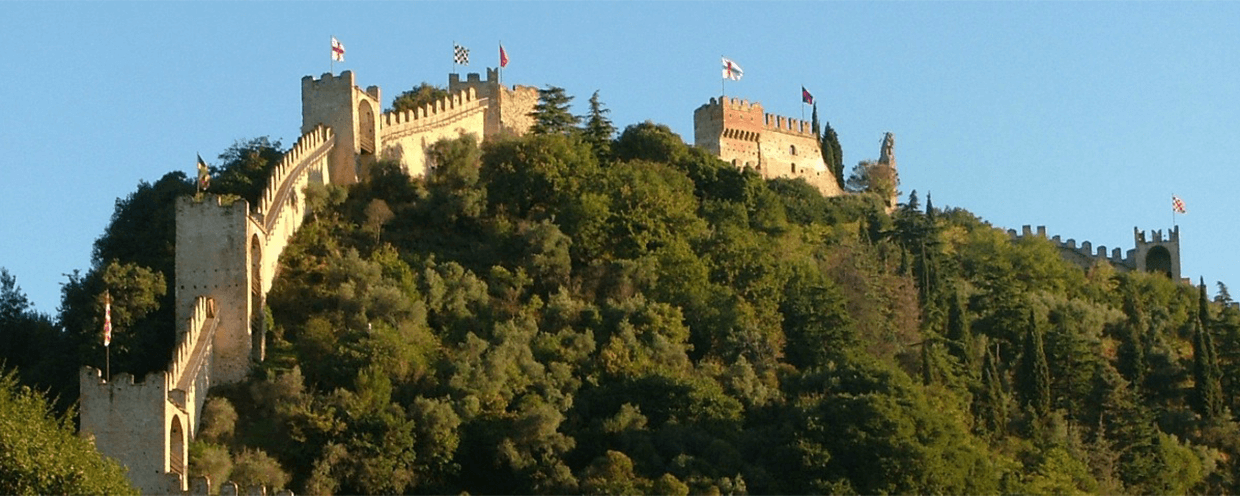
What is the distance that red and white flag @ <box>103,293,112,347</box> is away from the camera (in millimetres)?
59763

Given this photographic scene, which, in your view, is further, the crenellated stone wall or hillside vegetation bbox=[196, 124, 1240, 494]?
hillside vegetation bbox=[196, 124, 1240, 494]

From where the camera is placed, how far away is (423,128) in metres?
77.4

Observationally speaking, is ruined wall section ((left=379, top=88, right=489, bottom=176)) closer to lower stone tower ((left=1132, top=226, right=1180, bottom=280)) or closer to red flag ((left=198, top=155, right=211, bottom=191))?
red flag ((left=198, top=155, right=211, bottom=191))

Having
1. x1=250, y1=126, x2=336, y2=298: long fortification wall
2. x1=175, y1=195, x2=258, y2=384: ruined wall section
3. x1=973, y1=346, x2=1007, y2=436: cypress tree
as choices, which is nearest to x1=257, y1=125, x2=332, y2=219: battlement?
x1=250, y1=126, x2=336, y2=298: long fortification wall

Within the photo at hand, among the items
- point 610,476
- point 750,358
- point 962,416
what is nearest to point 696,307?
point 750,358

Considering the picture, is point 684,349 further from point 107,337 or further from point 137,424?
point 137,424

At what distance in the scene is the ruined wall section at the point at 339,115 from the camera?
2908 inches

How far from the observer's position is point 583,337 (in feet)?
226

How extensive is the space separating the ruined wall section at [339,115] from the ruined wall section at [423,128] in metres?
1.41

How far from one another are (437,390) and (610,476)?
4.96 m

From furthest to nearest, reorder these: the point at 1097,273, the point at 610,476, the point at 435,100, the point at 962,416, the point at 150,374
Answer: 1. the point at 1097,273
2. the point at 435,100
3. the point at 962,416
4. the point at 610,476
5. the point at 150,374

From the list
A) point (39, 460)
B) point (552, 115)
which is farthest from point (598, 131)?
point (39, 460)

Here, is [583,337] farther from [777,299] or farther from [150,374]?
[150,374]

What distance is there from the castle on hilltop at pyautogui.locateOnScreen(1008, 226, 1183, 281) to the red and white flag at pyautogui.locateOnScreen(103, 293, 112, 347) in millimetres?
39274
